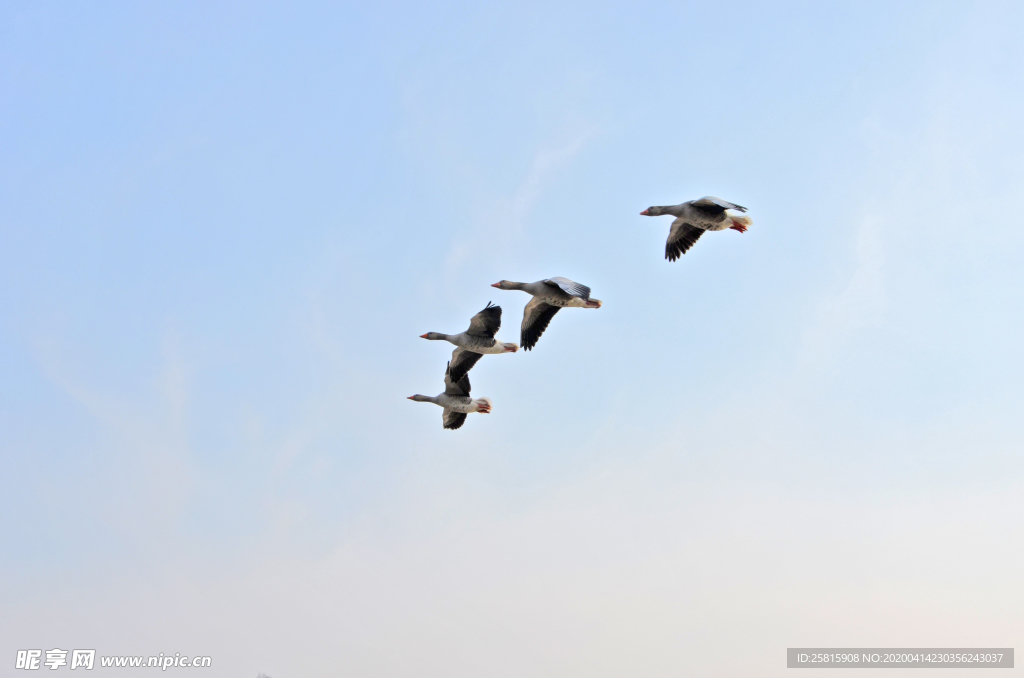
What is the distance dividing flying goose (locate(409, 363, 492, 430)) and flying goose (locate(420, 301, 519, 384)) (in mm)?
280

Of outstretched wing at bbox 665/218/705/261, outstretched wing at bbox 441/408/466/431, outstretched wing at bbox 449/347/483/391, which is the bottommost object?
outstretched wing at bbox 441/408/466/431

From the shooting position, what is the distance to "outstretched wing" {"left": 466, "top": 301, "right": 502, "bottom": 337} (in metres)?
33.5

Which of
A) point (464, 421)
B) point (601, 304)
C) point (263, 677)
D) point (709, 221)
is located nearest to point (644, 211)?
point (709, 221)

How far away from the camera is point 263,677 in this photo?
9169 centimetres

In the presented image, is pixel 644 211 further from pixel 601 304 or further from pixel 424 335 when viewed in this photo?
pixel 424 335

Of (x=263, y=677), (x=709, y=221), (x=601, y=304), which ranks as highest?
(x=709, y=221)

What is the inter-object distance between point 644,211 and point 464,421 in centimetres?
1051

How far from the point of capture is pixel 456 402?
3725 cm

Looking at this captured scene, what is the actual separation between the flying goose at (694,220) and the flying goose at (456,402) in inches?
351

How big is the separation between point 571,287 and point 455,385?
7193 mm

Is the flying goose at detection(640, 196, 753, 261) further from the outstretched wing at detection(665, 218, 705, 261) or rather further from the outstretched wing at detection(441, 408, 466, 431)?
the outstretched wing at detection(441, 408, 466, 431)

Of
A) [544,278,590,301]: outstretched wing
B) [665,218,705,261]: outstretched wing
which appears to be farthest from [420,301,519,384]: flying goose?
[665,218,705,261]: outstretched wing

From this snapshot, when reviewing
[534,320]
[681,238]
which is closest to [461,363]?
[534,320]

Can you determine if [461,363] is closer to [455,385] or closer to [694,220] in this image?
[455,385]
